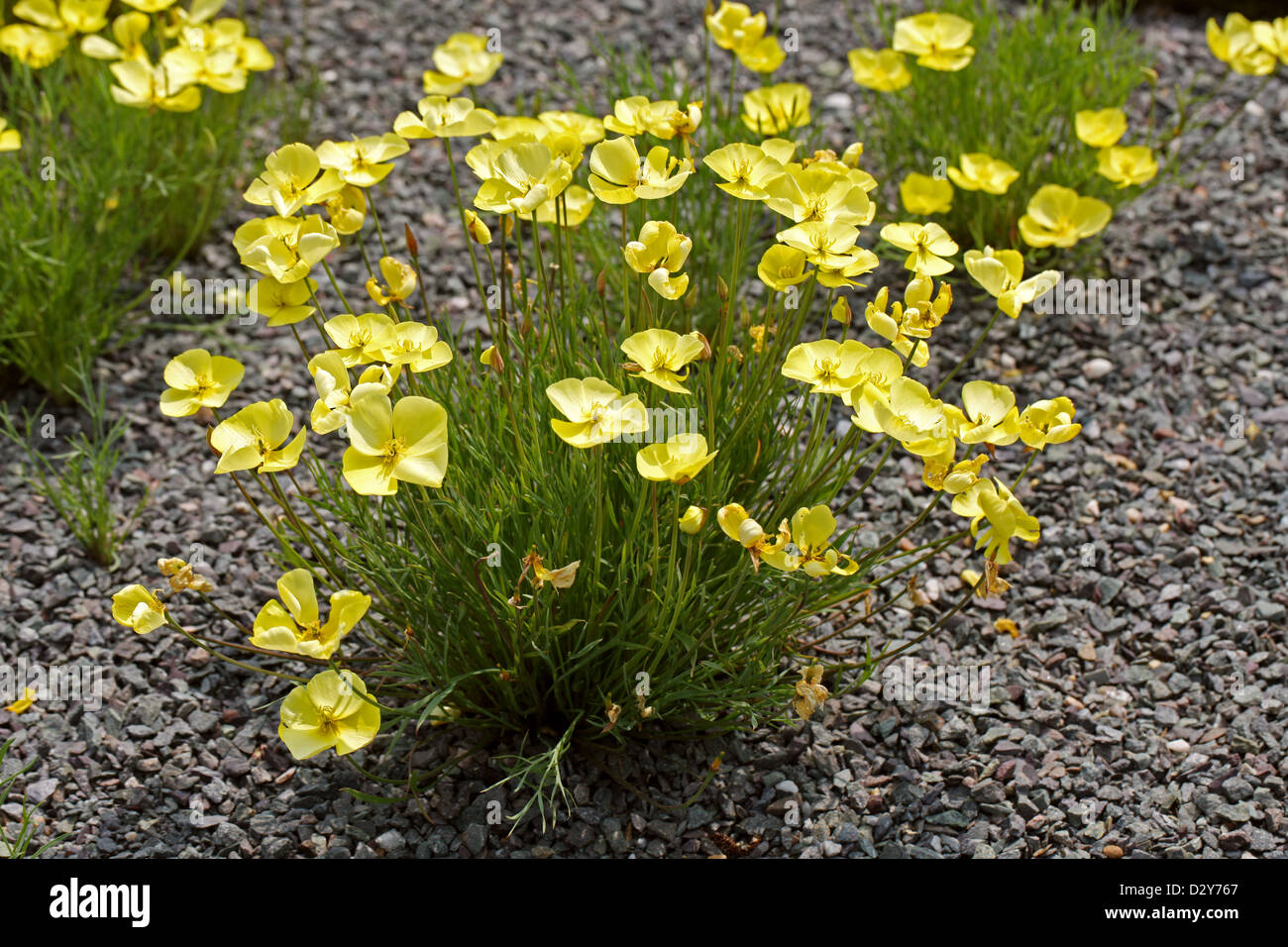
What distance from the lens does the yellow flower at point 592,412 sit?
1.72m

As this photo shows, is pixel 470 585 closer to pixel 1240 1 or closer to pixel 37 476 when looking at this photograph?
pixel 37 476

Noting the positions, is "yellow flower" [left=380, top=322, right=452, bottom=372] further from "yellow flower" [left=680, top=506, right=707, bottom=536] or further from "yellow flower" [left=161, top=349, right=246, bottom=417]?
"yellow flower" [left=680, top=506, right=707, bottom=536]

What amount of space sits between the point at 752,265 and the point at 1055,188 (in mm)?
810

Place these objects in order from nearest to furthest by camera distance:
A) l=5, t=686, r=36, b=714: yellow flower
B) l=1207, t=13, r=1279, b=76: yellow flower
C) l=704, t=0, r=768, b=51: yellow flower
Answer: l=5, t=686, r=36, b=714: yellow flower < l=704, t=0, r=768, b=51: yellow flower < l=1207, t=13, r=1279, b=76: yellow flower

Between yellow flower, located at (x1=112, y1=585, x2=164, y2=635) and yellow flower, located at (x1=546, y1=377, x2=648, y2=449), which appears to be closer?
yellow flower, located at (x1=546, y1=377, x2=648, y2=449)

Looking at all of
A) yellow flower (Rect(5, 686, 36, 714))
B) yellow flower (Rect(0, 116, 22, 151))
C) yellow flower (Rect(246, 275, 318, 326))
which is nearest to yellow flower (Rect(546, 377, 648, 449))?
yellow flower (Rect(246, 275, 318, 326))

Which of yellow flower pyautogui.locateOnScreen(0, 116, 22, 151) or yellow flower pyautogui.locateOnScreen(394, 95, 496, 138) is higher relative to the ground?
yellow flower pyautogui.locateOnScreen(394, 95, 496, 138)

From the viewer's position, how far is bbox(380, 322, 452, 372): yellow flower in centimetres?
185

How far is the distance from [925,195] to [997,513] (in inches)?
57.2

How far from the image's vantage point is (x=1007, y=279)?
6.84 feet

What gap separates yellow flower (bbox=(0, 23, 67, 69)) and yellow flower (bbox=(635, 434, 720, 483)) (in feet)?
7.50

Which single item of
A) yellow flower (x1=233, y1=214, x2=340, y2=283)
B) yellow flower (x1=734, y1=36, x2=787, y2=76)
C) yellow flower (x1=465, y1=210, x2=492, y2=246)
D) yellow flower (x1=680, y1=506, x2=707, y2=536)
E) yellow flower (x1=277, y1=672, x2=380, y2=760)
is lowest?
yellow flower (x1=277, y1=672, x2=380, y2=760)

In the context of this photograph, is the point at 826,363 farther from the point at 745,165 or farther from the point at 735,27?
the point at 735,27

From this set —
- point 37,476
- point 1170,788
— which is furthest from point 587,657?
point 37,476
